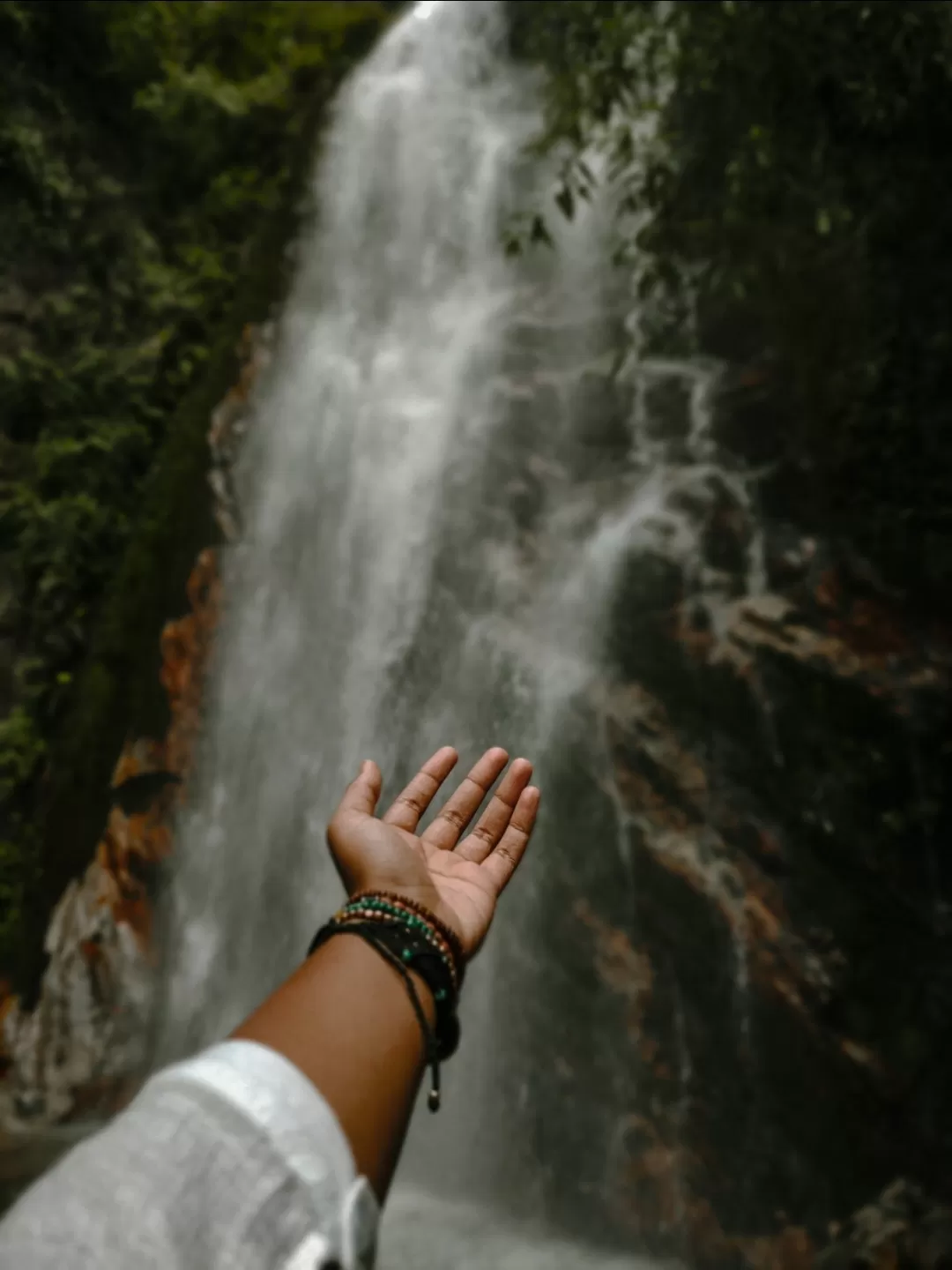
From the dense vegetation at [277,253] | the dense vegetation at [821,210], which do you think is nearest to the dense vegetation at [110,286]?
the dense vegetation at [277,253]

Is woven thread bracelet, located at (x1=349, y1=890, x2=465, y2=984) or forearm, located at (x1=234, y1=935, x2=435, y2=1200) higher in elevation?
woven thread bracelet, located at (x1=349, y1=890, x2=465, y2=984)

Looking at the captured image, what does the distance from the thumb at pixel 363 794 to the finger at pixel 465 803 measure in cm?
9

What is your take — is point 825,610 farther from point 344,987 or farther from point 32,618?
point 32,618

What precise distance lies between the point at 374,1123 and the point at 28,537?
5.64 m

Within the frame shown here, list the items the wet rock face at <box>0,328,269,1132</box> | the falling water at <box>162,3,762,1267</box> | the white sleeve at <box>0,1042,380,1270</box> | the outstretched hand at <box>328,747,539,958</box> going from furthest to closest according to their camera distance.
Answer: the wet rock face at <box>0,328,269,1132</box>
the falling water at <box>162,3,762,1267</box>
the outstretched hand at <box>328,747,539,958</box>
the white sleeve at <box>0,1042,380,1270</box>

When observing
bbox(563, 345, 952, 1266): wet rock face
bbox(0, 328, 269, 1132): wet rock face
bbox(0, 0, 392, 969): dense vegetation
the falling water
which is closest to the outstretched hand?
the falling water

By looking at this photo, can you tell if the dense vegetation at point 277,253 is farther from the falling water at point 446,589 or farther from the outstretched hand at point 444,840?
the outstretched hand at point 444,840

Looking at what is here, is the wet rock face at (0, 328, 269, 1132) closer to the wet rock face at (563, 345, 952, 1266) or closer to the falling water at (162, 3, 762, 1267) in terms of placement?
the falling water at (162, 3, 762, 1267)

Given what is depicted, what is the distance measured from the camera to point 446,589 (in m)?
4.36

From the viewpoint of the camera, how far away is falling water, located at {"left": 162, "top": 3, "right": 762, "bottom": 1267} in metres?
3.46

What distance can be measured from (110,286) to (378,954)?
6.68 metres

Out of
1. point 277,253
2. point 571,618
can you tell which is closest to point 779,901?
point 571,618

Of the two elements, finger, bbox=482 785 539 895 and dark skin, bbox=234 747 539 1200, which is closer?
dark skin, bbox=234 747 539 1200

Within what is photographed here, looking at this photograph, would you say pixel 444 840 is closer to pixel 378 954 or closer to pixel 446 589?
pixel 378 954
